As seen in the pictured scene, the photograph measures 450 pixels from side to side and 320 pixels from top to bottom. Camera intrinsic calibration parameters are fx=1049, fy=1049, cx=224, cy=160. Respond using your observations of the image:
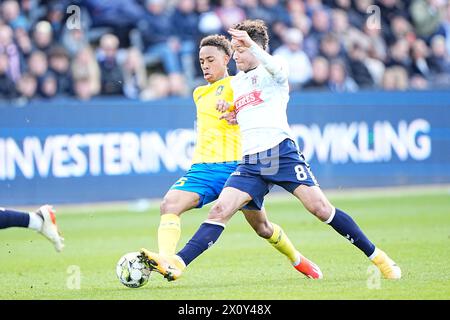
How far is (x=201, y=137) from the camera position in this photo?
9.41 m

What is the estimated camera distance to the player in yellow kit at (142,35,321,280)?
9117mm

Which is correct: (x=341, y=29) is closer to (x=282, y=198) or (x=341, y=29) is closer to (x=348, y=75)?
(x=348, y=75)

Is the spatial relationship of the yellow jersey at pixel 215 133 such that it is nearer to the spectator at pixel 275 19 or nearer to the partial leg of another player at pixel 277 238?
the partial leg of another player at pixel 277 238

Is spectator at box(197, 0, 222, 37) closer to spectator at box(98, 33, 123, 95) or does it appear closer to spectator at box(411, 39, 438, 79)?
spectator at box(98, 33, 123, 95)

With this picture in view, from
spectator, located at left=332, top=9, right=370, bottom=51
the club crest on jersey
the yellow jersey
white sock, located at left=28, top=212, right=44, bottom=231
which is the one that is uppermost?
spectator, located at left=332, top=9, right=370, bottom=51

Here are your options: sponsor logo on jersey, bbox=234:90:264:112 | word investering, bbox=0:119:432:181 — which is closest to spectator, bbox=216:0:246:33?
word investering, bbox=0:119:432:181

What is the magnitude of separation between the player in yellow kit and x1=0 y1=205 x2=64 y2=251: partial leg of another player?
0.92 meters

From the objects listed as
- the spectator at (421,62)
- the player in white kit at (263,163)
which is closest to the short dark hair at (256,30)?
the player in white kit at (263,163)

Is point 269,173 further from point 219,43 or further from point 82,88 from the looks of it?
point 82,88

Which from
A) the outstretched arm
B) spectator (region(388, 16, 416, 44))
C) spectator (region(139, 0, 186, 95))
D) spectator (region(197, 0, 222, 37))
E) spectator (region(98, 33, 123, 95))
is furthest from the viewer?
spectator (region(388, 16, 416, 44))

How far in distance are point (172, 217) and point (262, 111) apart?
1189mm

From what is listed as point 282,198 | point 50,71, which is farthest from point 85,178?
point 282,198

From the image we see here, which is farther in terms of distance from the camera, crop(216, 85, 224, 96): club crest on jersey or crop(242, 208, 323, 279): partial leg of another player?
crop(216, 85, 224, 96): club crest on jersey
